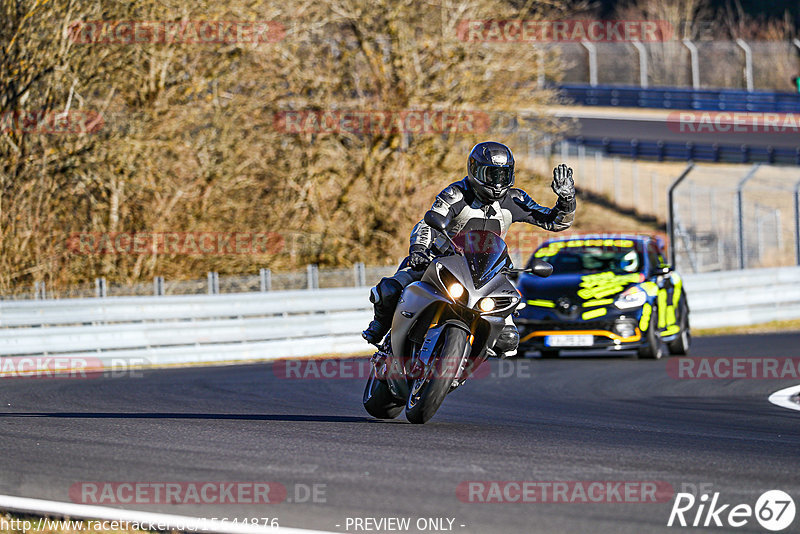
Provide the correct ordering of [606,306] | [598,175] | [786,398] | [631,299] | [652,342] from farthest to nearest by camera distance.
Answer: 1. [598,175]
2. [652,342]
3. [631,299]
4. [606,306]
5. [786,398]

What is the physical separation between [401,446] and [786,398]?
5.67 meters

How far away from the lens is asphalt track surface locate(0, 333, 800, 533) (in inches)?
226

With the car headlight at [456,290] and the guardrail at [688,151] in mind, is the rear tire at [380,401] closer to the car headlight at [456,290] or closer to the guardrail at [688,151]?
the car headlight at [456,290]

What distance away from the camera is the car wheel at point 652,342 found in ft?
55.0

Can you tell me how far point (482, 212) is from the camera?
866cm

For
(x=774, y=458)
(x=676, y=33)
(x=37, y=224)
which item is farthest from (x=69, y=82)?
(x=676, y=33)

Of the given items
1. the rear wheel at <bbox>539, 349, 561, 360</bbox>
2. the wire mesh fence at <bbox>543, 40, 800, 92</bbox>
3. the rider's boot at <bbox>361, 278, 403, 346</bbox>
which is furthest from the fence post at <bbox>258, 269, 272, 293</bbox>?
the wire mesh fence at <bbox>543, 40, 800, 92</bbox>

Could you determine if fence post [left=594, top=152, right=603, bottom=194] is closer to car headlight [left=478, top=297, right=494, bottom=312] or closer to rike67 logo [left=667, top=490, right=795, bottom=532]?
car headlight [left=478, top=297, right=494, bottom=312]

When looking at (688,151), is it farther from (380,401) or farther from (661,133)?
(380,401)

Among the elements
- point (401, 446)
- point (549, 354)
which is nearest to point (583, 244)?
point (549, 354)

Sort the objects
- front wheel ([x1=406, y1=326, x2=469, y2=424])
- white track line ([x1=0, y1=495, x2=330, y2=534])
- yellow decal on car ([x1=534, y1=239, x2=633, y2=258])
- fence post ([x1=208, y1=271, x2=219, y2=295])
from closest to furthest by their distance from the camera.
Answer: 1. white track line ([x1=0, y1=495, x2=330, y2=534])
2. front wheel ([x1=406, y1=326, x2=469, y2=424])
3. yellow decal on car ([x1=534, y1=239, x2=633, y2=258])
4. fence post ([x1=208, y1=271, x2=219, y2=295])

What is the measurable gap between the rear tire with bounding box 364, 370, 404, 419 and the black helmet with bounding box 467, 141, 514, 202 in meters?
1.55

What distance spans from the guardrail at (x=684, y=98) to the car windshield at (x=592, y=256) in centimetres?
3288

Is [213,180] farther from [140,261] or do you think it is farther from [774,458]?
[774,458]
